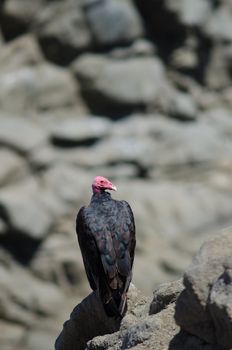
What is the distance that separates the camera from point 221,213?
2225cm

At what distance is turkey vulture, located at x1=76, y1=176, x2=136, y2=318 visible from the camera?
24.7ft

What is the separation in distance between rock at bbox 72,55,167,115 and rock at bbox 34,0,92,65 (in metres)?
0.32

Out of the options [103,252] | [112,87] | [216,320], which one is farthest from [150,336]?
[112,87]

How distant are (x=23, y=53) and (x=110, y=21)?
2.04m

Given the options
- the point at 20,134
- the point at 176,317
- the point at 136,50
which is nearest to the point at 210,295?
the point at 176,317

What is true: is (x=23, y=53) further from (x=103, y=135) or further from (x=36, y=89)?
(x=103, y=135)

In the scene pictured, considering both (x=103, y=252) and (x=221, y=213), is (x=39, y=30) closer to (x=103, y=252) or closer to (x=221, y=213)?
(x=221, y=213)

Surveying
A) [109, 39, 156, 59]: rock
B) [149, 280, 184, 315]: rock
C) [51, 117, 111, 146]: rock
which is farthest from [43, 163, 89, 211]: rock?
[149, 280, 184, 315]: rock

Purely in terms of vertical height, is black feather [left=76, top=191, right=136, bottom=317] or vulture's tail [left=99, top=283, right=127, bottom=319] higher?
black feather [left=76, top=191, right=136, bottom=317]

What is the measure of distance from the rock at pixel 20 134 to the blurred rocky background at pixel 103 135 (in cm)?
3

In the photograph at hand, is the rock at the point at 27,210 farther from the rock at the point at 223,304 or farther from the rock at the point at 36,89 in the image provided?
the rock at the point at 223,304

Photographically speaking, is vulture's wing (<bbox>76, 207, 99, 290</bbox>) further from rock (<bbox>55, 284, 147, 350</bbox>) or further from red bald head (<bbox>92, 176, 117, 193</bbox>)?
red bald head (<bbox>92, 176, 117, 193</bbox>)

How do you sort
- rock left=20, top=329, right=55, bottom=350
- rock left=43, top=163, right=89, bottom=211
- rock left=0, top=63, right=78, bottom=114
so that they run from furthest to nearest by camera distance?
rock left=0, top=63, right=78, bottom=114
rock left=43, top=163, right=89, bottom=211
rock left=20, top=329, right=55, bottom=350

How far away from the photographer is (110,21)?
78.4ft
